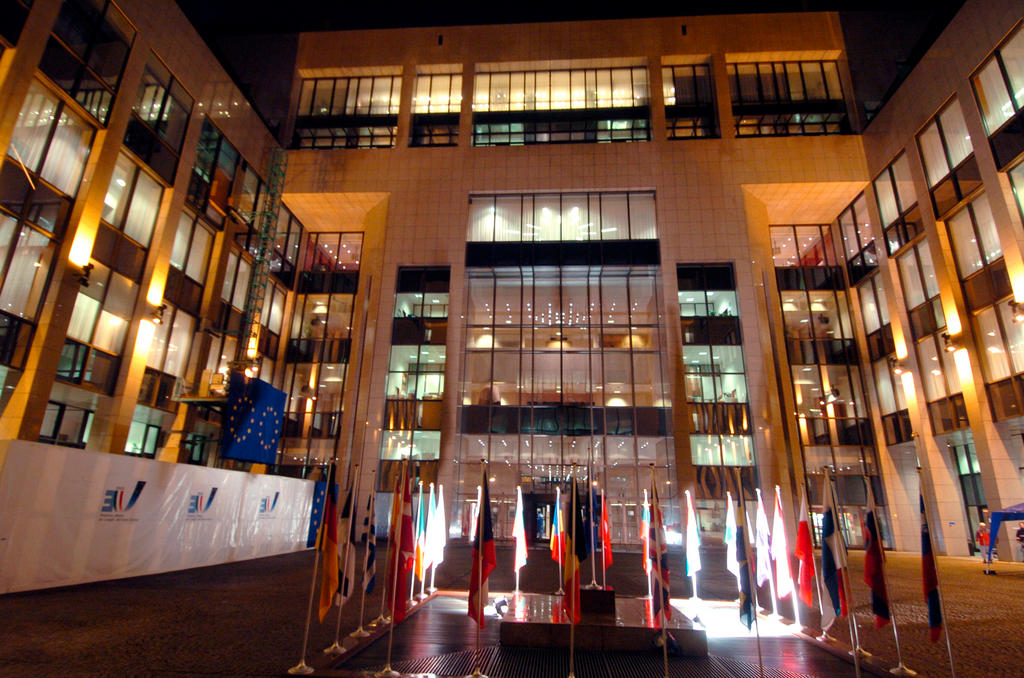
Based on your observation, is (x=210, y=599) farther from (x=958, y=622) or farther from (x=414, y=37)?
(x=414, y=37)

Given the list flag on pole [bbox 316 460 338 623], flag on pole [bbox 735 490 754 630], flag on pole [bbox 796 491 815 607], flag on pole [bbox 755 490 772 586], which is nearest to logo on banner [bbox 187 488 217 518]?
flag on pole [bbox 316 460 338 623]

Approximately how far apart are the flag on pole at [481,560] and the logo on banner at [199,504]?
1177 cm

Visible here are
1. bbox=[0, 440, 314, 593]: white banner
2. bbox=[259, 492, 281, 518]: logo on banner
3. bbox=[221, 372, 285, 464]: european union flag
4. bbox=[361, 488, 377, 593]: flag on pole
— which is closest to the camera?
bbox=[361, 488, 377, 593]: flag on pole

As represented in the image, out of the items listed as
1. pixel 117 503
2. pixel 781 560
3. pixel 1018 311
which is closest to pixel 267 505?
pixel 117 503

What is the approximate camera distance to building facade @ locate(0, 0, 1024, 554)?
1934 centimetres

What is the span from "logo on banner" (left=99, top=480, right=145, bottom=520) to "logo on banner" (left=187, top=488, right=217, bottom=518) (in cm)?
213

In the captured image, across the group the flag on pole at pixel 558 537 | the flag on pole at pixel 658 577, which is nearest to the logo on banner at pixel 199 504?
the flag on pole at pixel 558 537

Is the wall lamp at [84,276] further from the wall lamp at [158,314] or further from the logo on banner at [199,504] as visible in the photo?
the logo on banner at [199,504]

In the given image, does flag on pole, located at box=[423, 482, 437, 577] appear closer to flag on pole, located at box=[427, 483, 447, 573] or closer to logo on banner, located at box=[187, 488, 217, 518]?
flag on pole, located at box=[427, 483, 447, 573]

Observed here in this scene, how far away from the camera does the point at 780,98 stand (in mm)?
34500

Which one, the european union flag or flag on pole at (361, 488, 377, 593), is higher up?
the european union flag

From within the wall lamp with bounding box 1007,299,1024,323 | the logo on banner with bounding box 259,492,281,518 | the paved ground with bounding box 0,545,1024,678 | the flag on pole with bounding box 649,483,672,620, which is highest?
the wall lamp with bounding box 1007,299,1024,323

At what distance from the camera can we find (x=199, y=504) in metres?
16.1

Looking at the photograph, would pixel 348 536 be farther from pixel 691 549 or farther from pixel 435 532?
pixel 691 549
